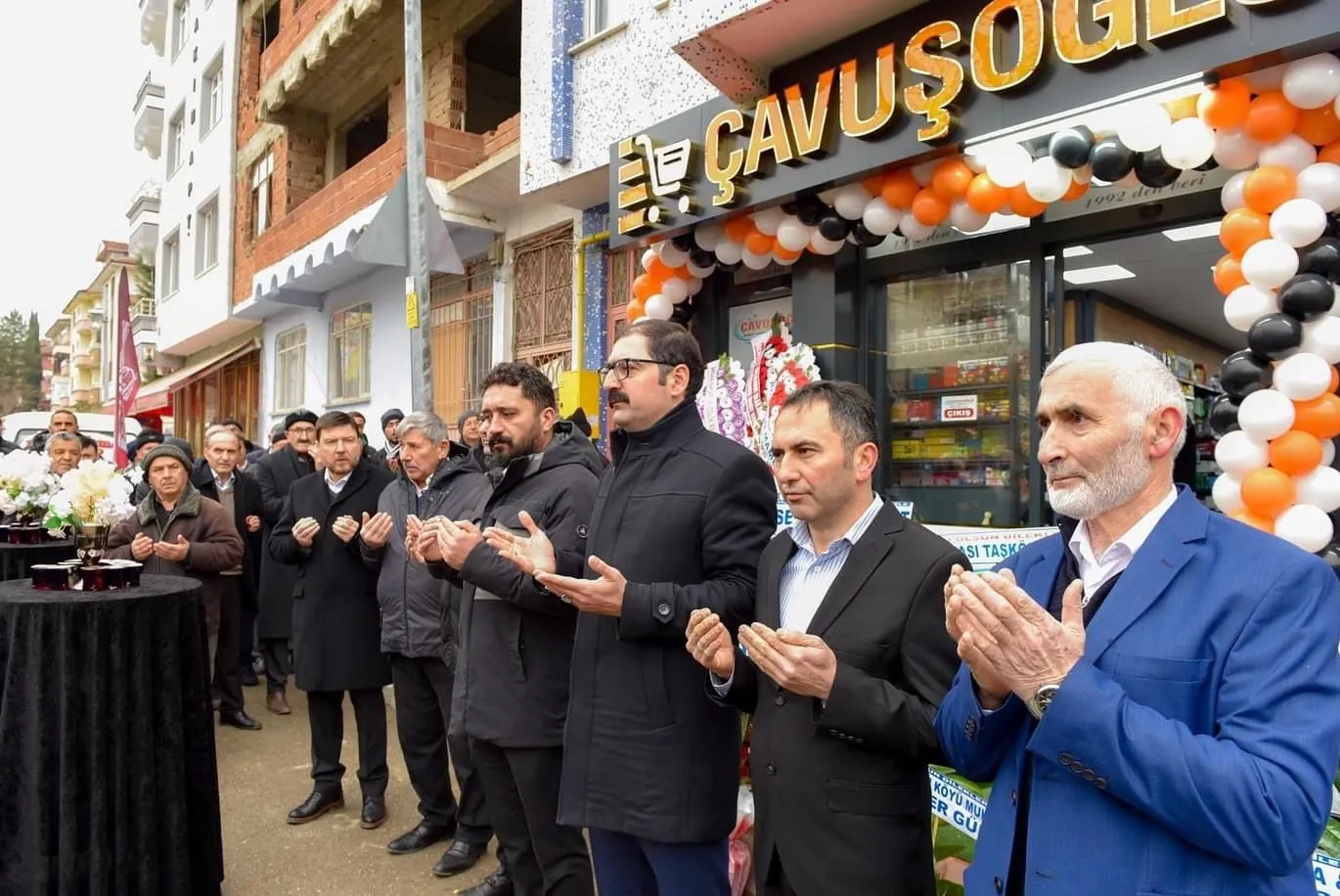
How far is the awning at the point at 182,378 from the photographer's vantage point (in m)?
18.1

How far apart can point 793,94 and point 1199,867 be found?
558 cm

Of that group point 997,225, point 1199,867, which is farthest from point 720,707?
point 997,225

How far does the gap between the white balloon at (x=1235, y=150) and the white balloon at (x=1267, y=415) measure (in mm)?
1069

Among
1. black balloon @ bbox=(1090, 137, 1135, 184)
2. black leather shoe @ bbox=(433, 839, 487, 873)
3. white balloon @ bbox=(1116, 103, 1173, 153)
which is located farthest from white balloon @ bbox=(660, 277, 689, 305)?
black leather shoe @ bbox=(433, 839, 487, 873)

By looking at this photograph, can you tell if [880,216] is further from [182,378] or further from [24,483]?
[182,378]

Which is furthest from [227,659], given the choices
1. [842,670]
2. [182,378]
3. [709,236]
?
[182,378]

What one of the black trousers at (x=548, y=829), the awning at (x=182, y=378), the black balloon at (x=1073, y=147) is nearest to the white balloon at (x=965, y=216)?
the black balloon at (x=1073, y=147)

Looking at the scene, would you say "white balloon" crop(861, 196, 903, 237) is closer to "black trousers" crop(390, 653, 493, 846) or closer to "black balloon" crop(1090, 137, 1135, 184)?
"black balloon" crop(1090, 137, 1135, 184)

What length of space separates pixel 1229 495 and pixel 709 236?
13.4ft

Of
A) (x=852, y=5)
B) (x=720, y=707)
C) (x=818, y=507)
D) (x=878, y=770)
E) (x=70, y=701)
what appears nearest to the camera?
(x=878, y=770)

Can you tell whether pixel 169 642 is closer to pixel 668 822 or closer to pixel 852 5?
pixel 668 822

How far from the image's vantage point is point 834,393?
2.24 metres

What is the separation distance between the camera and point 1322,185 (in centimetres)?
366

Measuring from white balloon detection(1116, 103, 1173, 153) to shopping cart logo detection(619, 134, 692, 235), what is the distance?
3.14m
